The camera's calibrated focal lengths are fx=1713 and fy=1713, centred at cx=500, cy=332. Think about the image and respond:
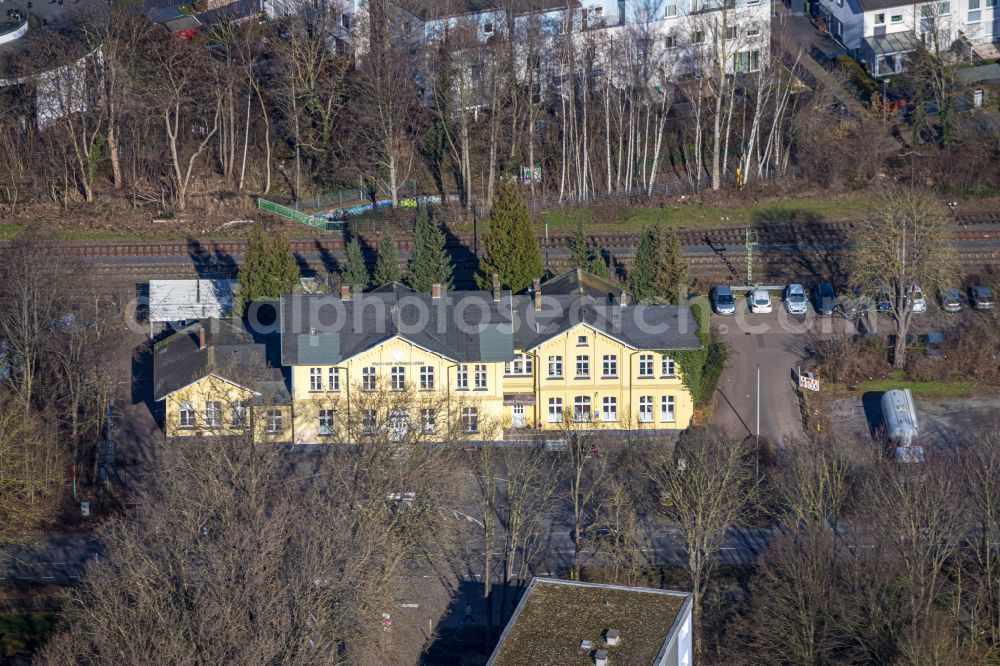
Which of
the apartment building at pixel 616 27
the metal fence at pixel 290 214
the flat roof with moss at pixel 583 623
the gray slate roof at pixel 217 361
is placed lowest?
the flat roof with moss at pixel 583 623

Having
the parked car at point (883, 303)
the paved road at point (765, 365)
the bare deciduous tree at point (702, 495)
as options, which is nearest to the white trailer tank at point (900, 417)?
the paved road at point (765, 365)

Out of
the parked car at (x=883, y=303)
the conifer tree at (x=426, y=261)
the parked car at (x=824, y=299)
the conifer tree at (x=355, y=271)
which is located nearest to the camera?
the parked car at (x=883, y=303)

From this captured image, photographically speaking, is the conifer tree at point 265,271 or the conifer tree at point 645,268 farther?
the conifer tree at point 265,271

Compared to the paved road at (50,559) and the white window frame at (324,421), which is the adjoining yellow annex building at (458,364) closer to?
the white window frame at (324,421)

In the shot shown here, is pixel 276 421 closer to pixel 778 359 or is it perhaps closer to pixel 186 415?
pixel 186 415

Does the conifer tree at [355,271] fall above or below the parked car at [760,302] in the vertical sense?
above

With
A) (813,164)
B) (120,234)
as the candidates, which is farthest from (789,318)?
(120,234)

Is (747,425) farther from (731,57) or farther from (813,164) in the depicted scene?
(731,57)

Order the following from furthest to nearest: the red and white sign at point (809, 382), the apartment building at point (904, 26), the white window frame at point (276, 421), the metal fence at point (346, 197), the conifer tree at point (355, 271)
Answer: the apartment building at point (904, 26)
the metal fence at point (346, 197)
the conifer tree at point (355, 271)
the red and white sign at point (809, 382)
the white window frame at point (276, 421)

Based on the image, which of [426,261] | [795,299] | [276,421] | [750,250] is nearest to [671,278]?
[795,299]
